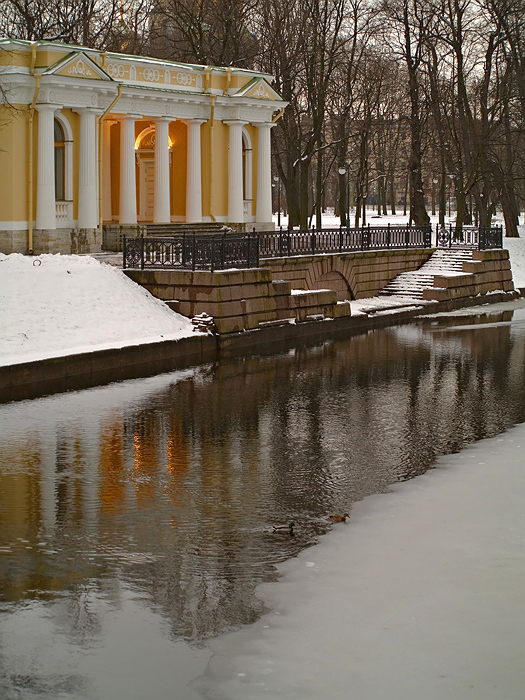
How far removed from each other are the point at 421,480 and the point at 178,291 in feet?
38.5

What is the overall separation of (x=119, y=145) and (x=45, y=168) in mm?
5080

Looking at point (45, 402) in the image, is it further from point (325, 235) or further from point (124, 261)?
point (325, 235)

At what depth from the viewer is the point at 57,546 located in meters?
9.45

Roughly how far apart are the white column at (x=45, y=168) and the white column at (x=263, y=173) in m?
8.41

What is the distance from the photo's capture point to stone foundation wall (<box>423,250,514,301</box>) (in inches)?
1217

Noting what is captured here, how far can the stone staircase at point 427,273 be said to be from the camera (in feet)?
102

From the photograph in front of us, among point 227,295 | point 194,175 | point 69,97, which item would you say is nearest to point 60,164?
point 69,97

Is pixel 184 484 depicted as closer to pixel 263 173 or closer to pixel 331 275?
pixel 331 275

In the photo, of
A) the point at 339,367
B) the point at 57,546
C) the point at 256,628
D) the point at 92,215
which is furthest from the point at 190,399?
the point at 92,215

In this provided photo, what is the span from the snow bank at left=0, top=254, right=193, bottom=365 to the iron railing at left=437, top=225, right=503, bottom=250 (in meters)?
14.8

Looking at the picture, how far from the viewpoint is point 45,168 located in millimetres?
25391

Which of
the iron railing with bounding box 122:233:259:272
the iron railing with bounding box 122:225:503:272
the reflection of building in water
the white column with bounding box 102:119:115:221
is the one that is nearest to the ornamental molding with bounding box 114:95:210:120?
the white column with bounding box 102:119:115:221

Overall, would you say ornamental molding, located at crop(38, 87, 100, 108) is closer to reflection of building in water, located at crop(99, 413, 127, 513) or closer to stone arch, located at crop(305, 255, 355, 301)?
stone arch, located at crop(305, 255, 355, 301)

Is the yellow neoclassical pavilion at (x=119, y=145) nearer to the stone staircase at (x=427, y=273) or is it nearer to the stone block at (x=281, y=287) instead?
the stone staircase at (x=427, y=273)
